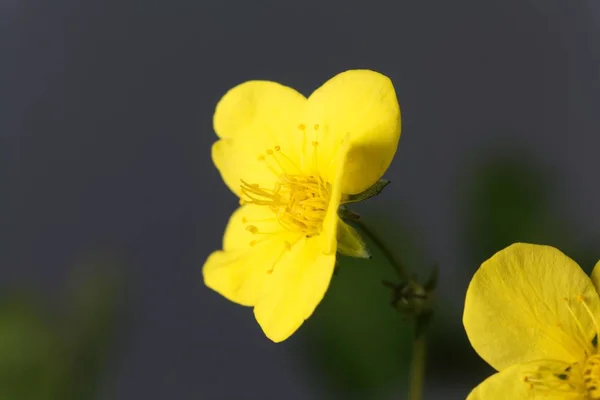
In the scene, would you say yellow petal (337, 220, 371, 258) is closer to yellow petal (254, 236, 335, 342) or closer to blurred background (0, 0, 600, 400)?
yellow petal (254, 236, 335, 342)

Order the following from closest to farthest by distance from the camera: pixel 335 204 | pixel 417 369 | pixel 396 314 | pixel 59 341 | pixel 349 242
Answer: pixel 335 204 < pixel 349 242 < pixel 417 369 < pixel 396 314 < pixel 59 341

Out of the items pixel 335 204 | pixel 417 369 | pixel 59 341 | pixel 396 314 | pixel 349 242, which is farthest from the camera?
pixel 59 341

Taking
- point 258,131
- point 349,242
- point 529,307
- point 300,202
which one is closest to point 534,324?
point 529,307

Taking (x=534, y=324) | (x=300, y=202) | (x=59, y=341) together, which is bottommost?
(x=59, y=341)

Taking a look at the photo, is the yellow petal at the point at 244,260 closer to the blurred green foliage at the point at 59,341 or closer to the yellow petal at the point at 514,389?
the yellow petal at the point at 514,389

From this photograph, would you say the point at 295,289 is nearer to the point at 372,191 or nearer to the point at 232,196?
the point at 372,191
